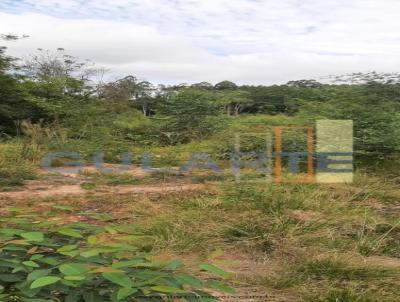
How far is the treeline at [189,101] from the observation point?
6721mm

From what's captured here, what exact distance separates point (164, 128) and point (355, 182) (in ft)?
14.7

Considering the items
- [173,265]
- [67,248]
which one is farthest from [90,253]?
[173,265]

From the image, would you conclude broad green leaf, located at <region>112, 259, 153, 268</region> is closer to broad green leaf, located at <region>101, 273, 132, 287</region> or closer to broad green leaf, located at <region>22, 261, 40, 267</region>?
broad green leaf, located at <region>101, 273, 132, 287</region>

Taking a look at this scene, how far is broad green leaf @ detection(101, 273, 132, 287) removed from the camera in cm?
100

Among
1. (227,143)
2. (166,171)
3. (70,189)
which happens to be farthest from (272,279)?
(227,143)

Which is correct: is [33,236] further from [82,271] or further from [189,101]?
[189,101]

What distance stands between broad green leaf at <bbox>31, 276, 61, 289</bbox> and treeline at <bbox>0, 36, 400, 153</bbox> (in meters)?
6.04

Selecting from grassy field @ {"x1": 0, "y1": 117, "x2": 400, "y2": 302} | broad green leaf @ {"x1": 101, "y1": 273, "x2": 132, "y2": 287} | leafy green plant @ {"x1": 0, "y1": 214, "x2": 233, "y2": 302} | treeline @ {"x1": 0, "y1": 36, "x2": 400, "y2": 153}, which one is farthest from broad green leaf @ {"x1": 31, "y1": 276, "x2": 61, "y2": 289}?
treeline @ {"x1": 0, "y1": 36, "x2": 400, "y2": 153}

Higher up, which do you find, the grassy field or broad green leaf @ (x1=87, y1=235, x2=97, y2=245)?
broad green leaf @ (x1=87, y1=235, x2=97, y2=245)

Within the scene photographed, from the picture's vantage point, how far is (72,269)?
103cm

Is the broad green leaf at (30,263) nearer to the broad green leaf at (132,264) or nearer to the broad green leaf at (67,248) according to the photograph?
the broad green leaf at (67,248)

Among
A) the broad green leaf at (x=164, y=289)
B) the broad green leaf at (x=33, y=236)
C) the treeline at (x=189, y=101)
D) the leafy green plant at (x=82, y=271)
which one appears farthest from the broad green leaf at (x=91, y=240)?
the treeline at (x=189, y=101)

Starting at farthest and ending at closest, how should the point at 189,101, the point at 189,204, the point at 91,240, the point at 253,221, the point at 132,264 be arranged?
the point at 189,101 < the point at 189,204 < the point at 253,221 < the point at 91,240 < the point at 132,264

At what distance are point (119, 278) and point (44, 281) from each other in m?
0.15
